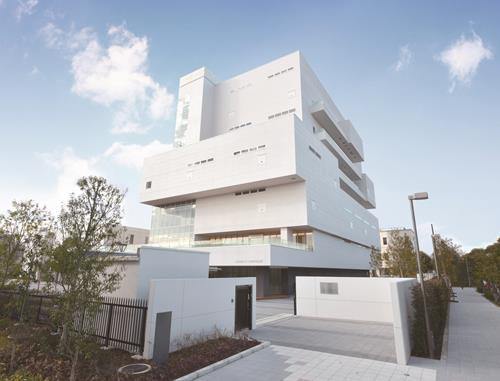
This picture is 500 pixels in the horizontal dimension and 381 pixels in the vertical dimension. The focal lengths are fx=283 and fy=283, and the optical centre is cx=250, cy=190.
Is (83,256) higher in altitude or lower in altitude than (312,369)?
higher

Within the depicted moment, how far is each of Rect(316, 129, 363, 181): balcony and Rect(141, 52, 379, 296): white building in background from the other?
1.19 feet

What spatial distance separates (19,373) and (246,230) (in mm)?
31931

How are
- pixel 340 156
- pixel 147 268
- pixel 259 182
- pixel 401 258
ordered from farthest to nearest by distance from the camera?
pixel 340 156 < pixel 259 182 < pixel 401 258 < pixel 147 268

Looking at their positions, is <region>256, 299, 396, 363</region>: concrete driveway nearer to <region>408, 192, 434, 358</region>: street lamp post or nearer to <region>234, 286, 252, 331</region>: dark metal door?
<region>234, 286, 252, 331</region>: dark metal door

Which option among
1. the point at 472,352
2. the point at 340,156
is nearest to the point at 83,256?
the point at 472,352

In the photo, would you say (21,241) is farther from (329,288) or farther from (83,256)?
(329,288)

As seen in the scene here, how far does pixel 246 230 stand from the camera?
38.6 meters

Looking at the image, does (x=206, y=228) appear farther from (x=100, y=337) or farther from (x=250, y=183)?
(x=100, y=337)

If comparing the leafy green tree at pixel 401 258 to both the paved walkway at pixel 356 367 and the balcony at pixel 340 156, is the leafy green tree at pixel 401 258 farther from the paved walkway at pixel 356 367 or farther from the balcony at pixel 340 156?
the balcony at pixel 340 156

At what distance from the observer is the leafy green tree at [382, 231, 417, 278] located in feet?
91.1

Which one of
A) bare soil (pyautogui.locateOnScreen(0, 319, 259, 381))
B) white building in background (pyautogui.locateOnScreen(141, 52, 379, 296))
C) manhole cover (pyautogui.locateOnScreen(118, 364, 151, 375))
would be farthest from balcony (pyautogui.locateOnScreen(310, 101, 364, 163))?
manhole cover (pyautogui.locateOnScreen(118, 364, 151, 375))

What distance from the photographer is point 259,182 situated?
3612 cm

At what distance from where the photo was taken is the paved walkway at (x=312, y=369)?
7.57 m

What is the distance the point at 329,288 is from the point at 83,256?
569 inches
